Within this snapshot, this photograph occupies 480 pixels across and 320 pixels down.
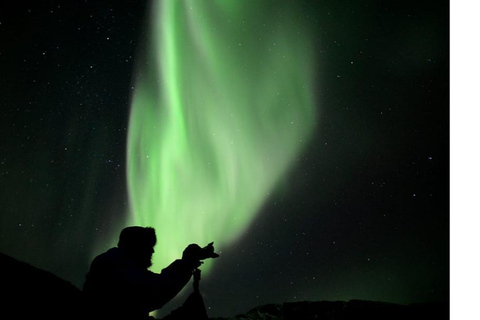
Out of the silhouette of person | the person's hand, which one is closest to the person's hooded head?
the silhouette of person

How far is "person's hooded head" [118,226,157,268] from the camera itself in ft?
4.37

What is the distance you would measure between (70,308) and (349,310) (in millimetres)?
1441

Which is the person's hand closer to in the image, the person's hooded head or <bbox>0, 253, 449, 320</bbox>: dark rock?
the person's hooded head

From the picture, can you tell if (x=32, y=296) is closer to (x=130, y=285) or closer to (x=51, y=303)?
(x=51, y=303)

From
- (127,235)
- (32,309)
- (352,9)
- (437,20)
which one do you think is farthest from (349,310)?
(352,9)

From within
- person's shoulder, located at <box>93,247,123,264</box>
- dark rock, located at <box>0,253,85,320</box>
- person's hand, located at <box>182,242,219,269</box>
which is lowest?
dark rock, located at <box>0,253,85,320</box>

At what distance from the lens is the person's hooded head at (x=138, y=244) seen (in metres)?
1.33

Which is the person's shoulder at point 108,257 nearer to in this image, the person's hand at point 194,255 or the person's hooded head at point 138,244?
the person's hooded head at point 138,244

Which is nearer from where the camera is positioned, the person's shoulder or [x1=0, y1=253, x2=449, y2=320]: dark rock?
the person's shoulder

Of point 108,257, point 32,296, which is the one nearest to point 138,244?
point 108,257

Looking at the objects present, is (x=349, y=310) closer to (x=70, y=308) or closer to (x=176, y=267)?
(x=176, y=267)

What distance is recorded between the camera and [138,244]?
4.40 feet
